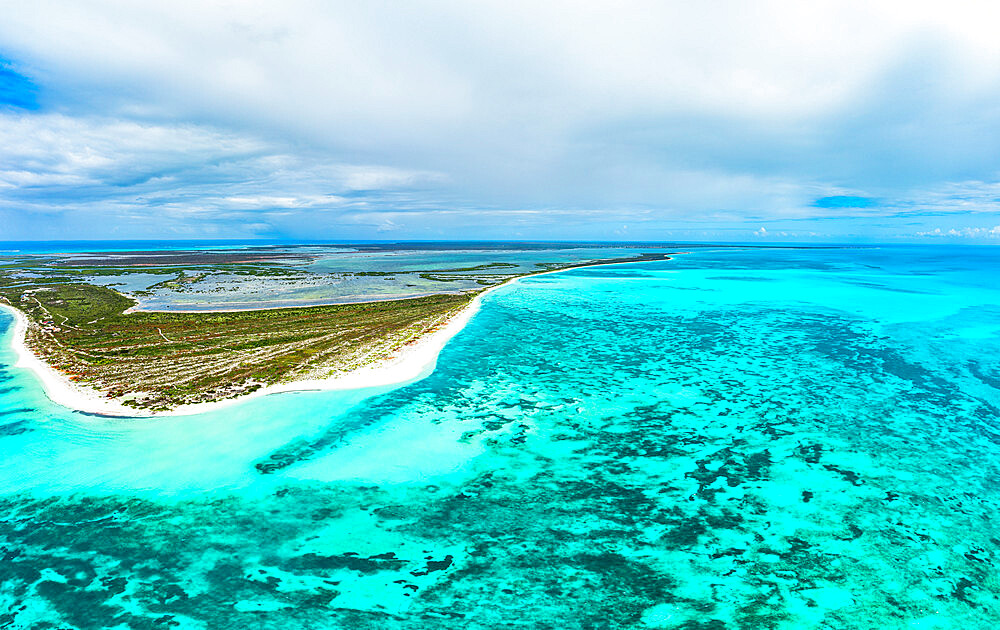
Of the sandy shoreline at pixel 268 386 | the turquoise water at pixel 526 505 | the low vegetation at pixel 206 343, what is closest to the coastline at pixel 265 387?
the sandy shoreline at pixel 268 386

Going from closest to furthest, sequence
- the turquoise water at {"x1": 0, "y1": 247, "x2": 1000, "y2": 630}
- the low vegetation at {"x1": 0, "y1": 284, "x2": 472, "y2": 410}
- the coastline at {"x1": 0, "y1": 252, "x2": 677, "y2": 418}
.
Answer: the turquoise water at {"x1": 0, "y1": 247, "x2": 1000, "y2": 630} < the coastline at {"x1": 0, "y1": 252, "x2": 677, "y2": 418} < the low vegetation at {"x1": 0, "y1": 284, "x2": 472, "y2": 410}

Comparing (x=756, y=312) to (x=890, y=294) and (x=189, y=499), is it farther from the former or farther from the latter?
(x=189, y=499)

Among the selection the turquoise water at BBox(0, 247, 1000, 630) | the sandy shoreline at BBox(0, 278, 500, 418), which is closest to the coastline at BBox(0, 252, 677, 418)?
the sandy shoreline at BBox(0, 278, 500, 418)

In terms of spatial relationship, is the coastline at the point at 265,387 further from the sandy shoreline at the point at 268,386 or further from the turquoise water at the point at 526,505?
the turquoise water at the point at 526,505

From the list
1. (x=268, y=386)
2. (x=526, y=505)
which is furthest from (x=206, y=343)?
(x=526, y=505)

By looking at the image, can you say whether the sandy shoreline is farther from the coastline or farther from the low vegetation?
the low vegetation

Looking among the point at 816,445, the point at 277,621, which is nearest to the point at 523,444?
the point at 277,621
